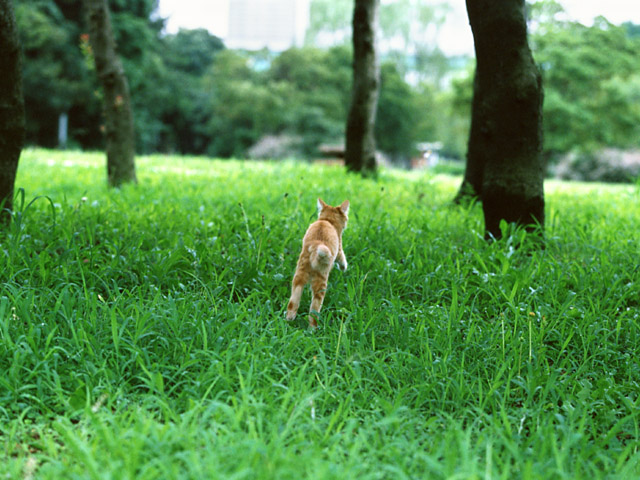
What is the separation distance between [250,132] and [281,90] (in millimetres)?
3608

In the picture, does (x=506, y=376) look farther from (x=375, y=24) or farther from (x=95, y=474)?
(x=375, y=24)

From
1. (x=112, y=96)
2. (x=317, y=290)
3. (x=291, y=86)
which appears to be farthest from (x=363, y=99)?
(x=291, y=86)

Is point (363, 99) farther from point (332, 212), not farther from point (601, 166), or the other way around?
point (601, 166)

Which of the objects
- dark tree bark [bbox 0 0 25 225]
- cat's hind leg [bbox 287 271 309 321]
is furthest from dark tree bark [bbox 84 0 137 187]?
cat's hind leg [bbox 287 271 309 321]

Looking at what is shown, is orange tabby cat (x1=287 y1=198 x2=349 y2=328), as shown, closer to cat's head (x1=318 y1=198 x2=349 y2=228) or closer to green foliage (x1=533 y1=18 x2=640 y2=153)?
cat's head (x1=318 y1=198 x2=349 y2=228)

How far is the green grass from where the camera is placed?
1.97 metres

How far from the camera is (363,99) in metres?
10.0

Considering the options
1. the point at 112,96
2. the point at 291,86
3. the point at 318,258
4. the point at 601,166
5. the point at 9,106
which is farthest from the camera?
the point at 291,86

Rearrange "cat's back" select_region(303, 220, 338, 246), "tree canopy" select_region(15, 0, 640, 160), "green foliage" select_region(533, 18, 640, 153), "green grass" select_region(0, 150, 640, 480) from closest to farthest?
"green grass" select_region(0, 150, 640, 480) → "cat's back" select_region(303, 220, 338, 246) → "tree canopy" select_region(15, 0, 640, 160) → "green foliage" select_region(533, 18, 640, 153)

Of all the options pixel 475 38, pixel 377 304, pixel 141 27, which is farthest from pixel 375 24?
pixel 141 27

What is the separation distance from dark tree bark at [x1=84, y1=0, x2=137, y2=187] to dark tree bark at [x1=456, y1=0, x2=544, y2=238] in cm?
526

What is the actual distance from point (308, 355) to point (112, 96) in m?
6.48

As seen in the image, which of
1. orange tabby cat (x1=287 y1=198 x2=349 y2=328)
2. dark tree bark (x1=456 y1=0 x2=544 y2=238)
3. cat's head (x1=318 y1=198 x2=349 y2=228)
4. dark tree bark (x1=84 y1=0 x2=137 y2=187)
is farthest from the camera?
dark tree bark (x1=84 y1=0 x2=137 y2=187)

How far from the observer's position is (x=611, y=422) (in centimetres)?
247
